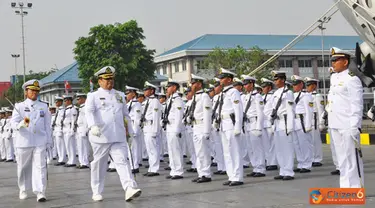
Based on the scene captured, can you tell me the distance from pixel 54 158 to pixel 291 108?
40.2 feet

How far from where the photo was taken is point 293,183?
10.5 m

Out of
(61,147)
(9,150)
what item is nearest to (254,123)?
(61,147)

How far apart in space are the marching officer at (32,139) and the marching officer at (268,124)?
5.00 m

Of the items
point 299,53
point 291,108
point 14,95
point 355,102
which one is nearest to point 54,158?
point 291,108

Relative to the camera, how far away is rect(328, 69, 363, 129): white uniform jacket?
25.4ft

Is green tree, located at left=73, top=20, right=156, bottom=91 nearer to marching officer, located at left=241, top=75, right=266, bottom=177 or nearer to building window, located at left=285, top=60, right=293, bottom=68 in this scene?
marching officer, located at left=241, top=75, right=266, bottom=177

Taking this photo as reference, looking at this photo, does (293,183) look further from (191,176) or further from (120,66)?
(120,66)

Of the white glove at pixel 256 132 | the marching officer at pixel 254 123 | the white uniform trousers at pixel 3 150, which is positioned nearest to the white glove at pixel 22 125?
the marching officer at pixel 254 123

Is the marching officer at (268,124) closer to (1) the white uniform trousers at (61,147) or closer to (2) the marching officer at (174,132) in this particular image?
(2) the marching officer at (174,132)

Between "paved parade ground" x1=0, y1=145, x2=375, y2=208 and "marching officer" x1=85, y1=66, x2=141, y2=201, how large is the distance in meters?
0.50

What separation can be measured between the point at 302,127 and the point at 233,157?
127 inches

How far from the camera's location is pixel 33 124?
10297 mm

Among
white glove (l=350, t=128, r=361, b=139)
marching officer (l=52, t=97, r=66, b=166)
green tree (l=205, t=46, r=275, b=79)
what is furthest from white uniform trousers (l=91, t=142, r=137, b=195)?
green tree (l=205, t=46, r=275, b=79)

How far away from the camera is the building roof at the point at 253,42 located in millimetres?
66188
